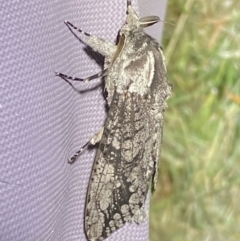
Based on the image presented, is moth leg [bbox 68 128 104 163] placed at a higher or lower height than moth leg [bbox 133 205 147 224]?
higher

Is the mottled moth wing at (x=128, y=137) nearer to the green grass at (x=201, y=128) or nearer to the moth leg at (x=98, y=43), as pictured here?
the moth leg at (x=98, y=43)

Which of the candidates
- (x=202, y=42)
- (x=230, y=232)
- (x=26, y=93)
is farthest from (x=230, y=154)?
(x=26, y=93)

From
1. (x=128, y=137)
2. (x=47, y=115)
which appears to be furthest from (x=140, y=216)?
(x=47, y=115)

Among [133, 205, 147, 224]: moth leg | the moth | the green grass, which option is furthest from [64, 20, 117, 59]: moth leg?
the green grass

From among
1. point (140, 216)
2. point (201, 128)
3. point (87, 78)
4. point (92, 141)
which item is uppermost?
point (87, 78)

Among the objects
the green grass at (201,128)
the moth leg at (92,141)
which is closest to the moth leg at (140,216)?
the moth leg at (92,141)

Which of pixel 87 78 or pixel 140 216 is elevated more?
pixel 87 78

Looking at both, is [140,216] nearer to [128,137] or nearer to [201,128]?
[128,137]

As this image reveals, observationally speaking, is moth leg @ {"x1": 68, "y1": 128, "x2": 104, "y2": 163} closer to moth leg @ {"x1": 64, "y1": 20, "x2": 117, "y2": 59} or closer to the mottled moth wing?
the mottled moth wing
